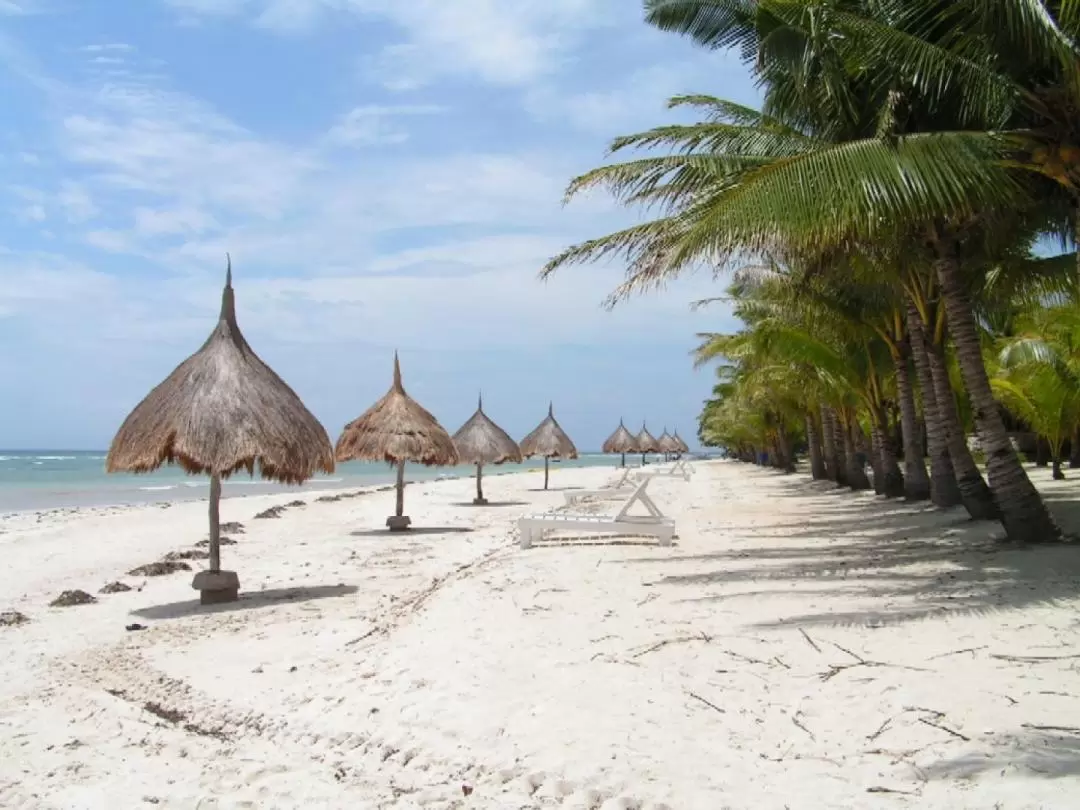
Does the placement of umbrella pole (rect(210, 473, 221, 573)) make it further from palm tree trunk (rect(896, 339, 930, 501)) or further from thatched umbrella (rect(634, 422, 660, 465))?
thatched umbrella (rect(634, 422, 660, 465))

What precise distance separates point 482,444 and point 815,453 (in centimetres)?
1086

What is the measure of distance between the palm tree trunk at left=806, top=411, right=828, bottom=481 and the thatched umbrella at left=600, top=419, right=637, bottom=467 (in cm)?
1700

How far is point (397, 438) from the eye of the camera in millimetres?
15492

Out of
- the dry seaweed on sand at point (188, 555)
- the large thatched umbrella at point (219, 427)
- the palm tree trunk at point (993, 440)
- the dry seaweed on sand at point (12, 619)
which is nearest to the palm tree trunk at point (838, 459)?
the palm tree trunk at point (993, 440)

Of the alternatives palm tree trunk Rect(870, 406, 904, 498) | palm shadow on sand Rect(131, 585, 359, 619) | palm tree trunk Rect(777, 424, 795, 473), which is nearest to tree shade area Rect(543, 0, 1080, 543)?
palm tree trunk Rect(870, 406, 904, 498)

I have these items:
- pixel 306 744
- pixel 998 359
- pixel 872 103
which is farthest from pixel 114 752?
pixel 998 359

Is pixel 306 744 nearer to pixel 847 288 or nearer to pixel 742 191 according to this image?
pixel 742 191

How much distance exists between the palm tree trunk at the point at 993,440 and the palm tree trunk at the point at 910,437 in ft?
15.4

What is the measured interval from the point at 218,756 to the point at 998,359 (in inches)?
741

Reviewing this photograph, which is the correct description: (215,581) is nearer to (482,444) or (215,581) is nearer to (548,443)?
(482,444)

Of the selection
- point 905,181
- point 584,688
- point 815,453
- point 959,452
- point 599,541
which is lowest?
point 584,688

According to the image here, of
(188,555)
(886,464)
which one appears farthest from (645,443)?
(188,555)

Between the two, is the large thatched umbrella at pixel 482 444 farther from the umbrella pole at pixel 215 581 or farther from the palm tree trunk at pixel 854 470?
the umbrella pole at pixel 215 581

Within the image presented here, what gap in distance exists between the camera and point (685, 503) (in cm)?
1872
